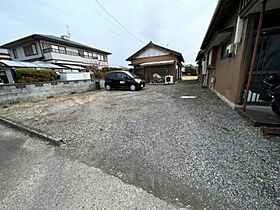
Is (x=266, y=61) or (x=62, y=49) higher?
(x=62, y=49)

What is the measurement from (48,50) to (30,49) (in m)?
2.82

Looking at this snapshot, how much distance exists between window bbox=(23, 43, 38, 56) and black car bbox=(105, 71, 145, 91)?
12.9 m

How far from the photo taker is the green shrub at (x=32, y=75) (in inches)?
272

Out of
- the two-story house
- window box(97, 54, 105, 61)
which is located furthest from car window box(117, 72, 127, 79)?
window box(97, 54, 105, 61)

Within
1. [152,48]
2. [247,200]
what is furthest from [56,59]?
[247,200]

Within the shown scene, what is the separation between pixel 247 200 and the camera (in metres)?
1.09

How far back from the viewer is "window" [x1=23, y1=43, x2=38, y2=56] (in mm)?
14204

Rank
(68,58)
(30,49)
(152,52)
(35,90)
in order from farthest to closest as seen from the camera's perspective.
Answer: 1. (68,58)
2. (30,49)
3. (152,52)
4. (35,90)

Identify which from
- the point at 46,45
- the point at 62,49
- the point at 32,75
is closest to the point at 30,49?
the point at 46,45

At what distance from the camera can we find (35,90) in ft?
19.7

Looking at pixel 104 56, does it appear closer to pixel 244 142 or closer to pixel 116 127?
pixel 116 127

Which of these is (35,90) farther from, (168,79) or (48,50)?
(48,50)

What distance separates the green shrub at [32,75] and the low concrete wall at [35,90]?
1879 mm

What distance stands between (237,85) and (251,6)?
5.90 feet
